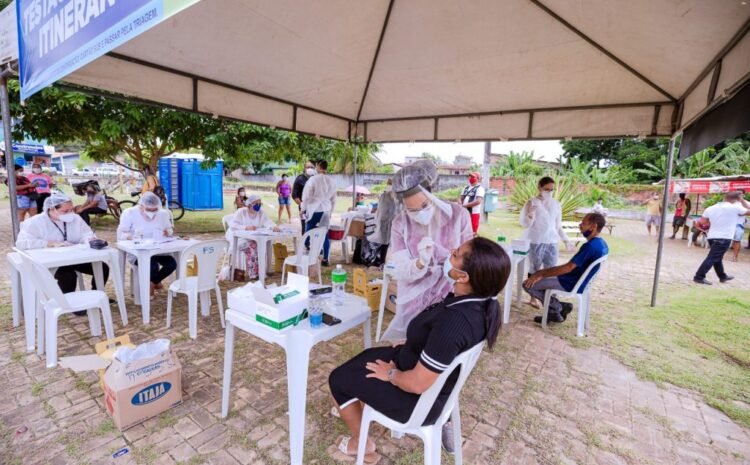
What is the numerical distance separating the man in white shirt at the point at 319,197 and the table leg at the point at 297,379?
4.27m

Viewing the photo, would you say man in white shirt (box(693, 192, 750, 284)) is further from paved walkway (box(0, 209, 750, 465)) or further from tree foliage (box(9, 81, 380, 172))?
tree foliage (box(9, 81, 380, 172))

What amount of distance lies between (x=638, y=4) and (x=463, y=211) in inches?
77.3

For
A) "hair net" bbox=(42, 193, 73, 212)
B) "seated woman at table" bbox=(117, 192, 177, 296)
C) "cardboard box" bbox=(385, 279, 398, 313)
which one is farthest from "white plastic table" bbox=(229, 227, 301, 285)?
"hair net" bbox=(42, 193, 73, 212)

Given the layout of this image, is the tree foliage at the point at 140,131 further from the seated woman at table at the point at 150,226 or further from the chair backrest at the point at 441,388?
the chair backrest at the point at 441,388

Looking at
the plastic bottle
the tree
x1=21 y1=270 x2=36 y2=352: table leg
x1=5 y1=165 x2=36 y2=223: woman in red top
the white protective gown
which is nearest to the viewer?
the plastic bottle

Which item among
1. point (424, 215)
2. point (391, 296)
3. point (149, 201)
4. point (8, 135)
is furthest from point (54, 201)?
point (424, 215)

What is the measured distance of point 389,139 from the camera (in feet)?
20.6

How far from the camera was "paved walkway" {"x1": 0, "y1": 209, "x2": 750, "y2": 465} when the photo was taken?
2037 millimetres

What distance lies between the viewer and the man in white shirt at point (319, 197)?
5859mm

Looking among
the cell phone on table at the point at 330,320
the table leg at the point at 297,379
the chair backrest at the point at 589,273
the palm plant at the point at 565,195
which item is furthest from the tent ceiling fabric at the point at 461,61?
the palm plant at the point at 565,195

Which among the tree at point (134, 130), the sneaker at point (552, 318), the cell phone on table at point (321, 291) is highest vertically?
the tree at point (134, 130)

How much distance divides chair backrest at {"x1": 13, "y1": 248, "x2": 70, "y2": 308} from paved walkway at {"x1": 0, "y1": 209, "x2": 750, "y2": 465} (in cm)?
51

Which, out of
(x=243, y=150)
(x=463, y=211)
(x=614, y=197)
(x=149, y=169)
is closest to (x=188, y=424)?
(x=463, y=211)

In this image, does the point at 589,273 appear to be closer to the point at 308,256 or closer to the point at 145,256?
the point at 308,256
